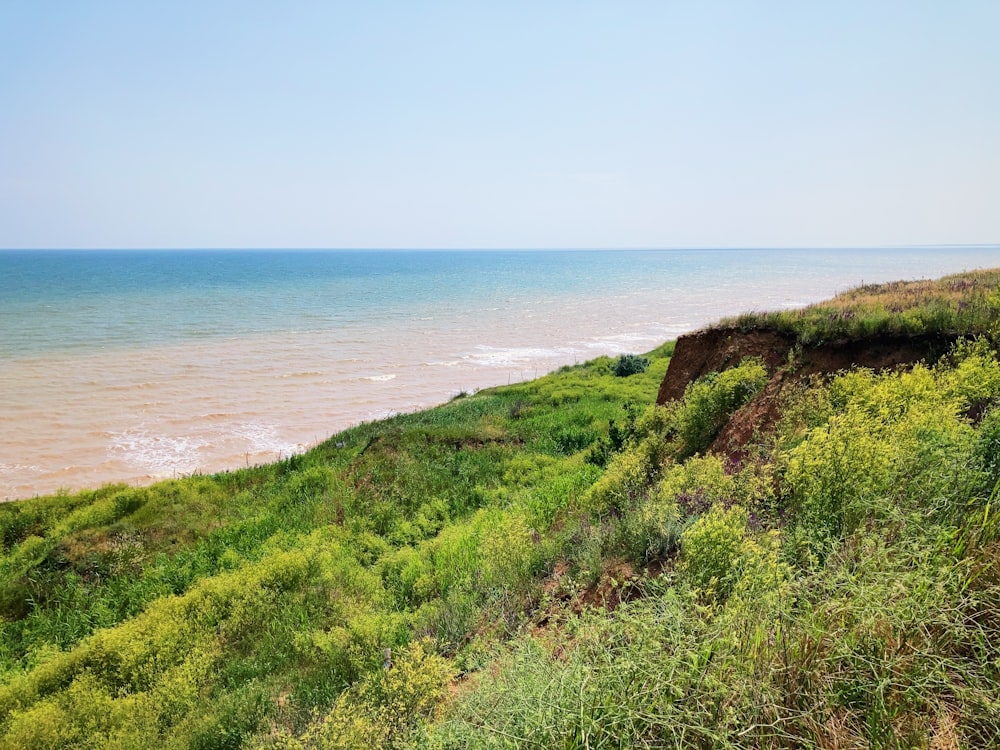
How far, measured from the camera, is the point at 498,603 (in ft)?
20.6

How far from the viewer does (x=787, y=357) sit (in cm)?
1052

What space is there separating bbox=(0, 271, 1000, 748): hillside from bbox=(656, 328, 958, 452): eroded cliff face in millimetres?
56

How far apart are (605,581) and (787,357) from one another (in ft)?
24.1

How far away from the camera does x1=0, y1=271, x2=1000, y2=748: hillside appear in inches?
107

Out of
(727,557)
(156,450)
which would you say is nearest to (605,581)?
(727,557)

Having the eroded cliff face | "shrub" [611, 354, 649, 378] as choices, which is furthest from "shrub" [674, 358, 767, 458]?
"shrub" [611, 354, 649, 378]

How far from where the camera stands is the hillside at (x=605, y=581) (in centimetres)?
271

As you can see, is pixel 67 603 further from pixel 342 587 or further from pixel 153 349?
pixel 153 349

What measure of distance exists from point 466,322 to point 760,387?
4565 cm

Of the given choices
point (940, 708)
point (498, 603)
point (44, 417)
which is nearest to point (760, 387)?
point (498, 603)

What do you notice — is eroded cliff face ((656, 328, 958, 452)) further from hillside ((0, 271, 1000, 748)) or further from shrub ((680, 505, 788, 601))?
shrub ((680, 505, 788, 601))

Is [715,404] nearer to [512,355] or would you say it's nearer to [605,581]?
[605,581]

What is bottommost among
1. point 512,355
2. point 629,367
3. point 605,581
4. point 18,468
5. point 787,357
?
point 18,468

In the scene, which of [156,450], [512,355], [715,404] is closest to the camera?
[715,404]
